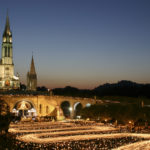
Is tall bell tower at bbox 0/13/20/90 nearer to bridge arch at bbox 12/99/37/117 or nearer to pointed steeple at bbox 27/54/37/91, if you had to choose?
pointed steeple at bbox 27/54/37/91

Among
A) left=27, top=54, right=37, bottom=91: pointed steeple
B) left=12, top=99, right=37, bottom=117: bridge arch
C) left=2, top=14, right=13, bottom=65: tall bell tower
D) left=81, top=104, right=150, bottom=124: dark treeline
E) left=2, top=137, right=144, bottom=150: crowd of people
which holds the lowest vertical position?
left=2, top=137, right=144, bottom=150: crowd of people

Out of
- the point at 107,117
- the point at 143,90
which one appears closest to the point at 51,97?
the point at 107,117

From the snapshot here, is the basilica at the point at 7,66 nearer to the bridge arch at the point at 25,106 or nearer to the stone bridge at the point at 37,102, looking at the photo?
the bridge arch at the point at 25,106

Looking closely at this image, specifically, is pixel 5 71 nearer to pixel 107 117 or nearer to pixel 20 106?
pixel 20 106

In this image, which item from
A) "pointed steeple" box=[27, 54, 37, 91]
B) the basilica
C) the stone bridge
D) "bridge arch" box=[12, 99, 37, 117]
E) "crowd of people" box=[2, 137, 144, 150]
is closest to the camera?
"crowd of people" box=[2, 137, 144, 150]

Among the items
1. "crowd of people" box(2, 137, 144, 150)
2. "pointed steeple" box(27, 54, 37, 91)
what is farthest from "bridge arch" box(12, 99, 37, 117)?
"crowd of people" box(2, 137, 144, 150)

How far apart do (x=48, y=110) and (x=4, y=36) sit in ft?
166

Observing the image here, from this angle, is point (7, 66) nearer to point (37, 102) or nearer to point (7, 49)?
point (7, 49)

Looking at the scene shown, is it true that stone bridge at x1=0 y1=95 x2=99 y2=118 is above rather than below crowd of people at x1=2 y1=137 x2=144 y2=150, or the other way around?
above

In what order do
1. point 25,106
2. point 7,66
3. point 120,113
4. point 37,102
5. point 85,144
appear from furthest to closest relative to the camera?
point 7,66
point 25,106
point 37,102
point 120,113
point 85,144

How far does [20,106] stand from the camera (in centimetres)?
7994

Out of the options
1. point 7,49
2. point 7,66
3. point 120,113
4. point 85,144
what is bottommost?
point 85,144

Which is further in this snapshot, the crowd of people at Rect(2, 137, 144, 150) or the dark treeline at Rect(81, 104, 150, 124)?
the dark treeline at Rect(81, 104, 150, 124)

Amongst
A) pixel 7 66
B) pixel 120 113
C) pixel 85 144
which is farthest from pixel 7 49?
pixel 85 144
